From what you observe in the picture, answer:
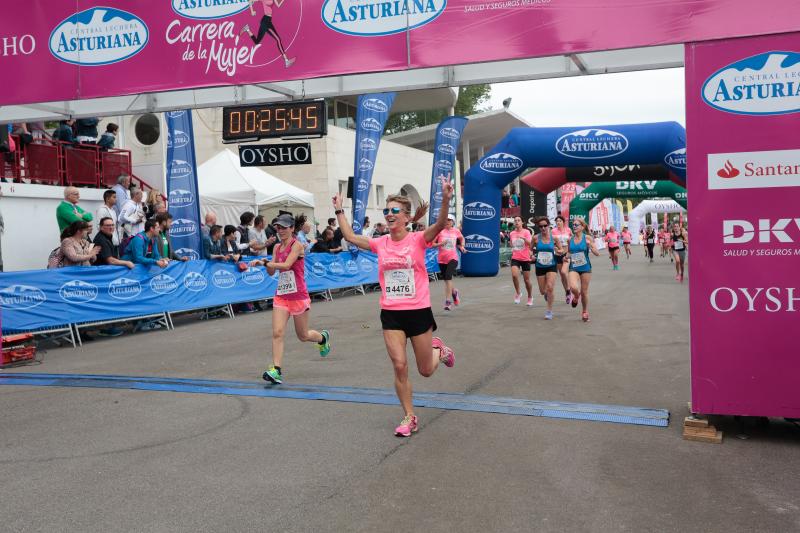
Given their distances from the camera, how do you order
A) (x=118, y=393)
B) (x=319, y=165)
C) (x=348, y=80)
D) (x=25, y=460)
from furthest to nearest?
(x=319, y=165) < (x=348, y=80) < (x=118, y=393) < (x=25, y=460)

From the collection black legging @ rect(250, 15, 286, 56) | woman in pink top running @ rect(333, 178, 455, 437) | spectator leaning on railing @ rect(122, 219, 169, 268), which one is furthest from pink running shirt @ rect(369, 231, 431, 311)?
spectator leaning on railing @ rect(122, 219, 169, 268)

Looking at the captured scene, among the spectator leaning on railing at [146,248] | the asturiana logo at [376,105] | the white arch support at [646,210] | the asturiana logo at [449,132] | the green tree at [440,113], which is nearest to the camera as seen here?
the spectator leaning on railing at [146,248]

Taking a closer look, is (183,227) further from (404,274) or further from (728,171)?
(728,171)

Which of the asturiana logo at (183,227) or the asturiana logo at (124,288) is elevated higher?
the asturiana logo at (183,227)

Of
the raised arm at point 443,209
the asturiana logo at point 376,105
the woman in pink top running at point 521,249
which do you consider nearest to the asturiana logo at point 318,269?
the asturiana logo at point 376,105

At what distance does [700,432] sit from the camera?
532 cm

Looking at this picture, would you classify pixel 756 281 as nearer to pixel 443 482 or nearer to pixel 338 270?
pixel 443 482

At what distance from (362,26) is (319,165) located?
21456 mm

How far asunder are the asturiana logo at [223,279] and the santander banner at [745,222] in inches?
429

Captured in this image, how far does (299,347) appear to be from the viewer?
33.8 feet

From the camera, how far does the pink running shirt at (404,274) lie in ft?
18.7

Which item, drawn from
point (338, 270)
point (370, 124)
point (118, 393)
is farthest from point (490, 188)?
point (118, 393)

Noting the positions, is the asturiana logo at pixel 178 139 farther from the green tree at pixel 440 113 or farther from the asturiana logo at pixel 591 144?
the green tree at pixel 440 113

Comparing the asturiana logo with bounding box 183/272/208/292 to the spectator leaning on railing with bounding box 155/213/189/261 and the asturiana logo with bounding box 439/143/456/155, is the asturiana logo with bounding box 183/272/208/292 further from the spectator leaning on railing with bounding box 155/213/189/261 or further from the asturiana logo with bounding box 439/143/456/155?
the asturiana logo with bounding box 439/143/456/155
